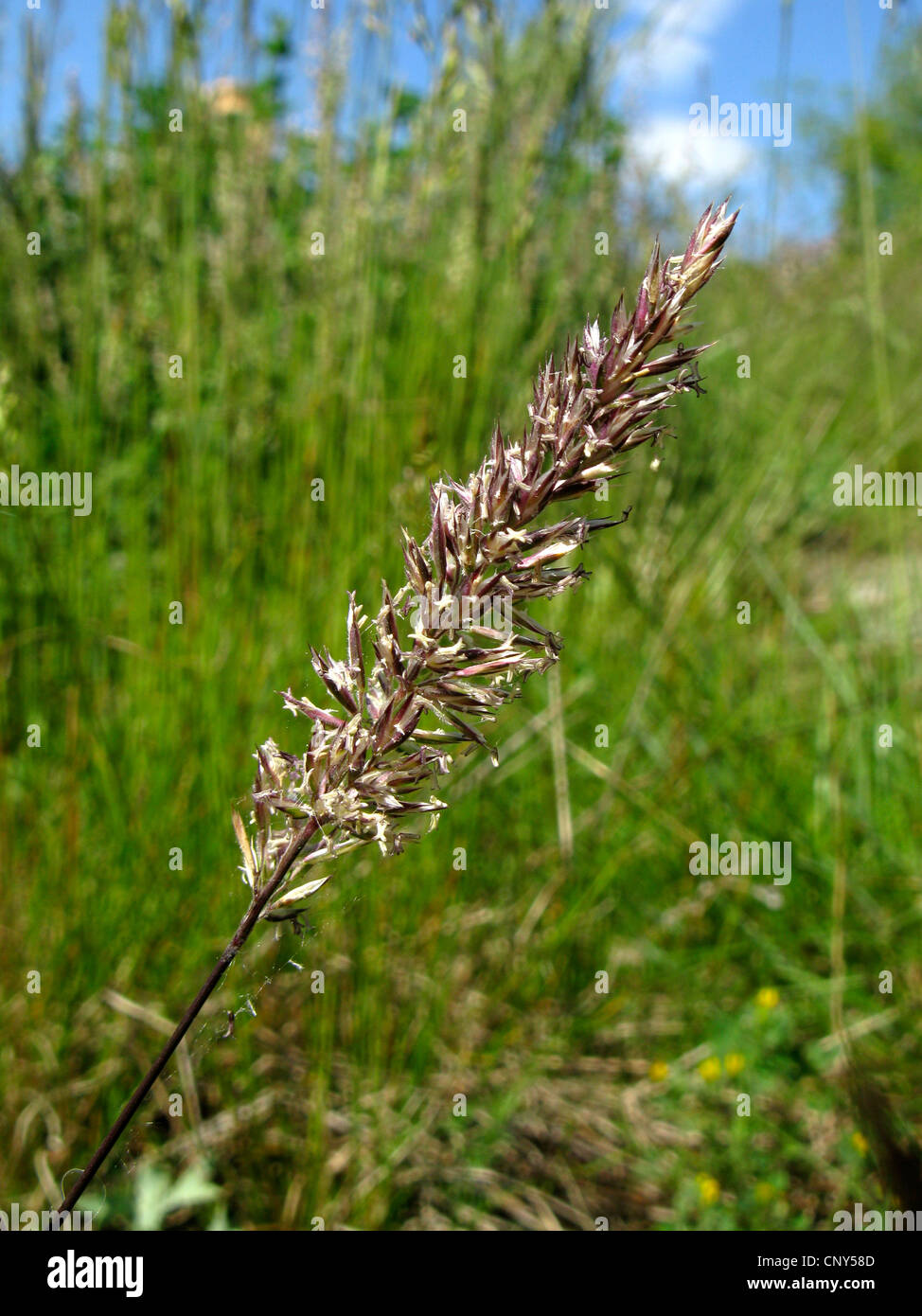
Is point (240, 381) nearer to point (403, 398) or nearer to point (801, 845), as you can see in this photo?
point (403, 398)

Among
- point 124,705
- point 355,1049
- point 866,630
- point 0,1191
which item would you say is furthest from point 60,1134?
point 866,630
